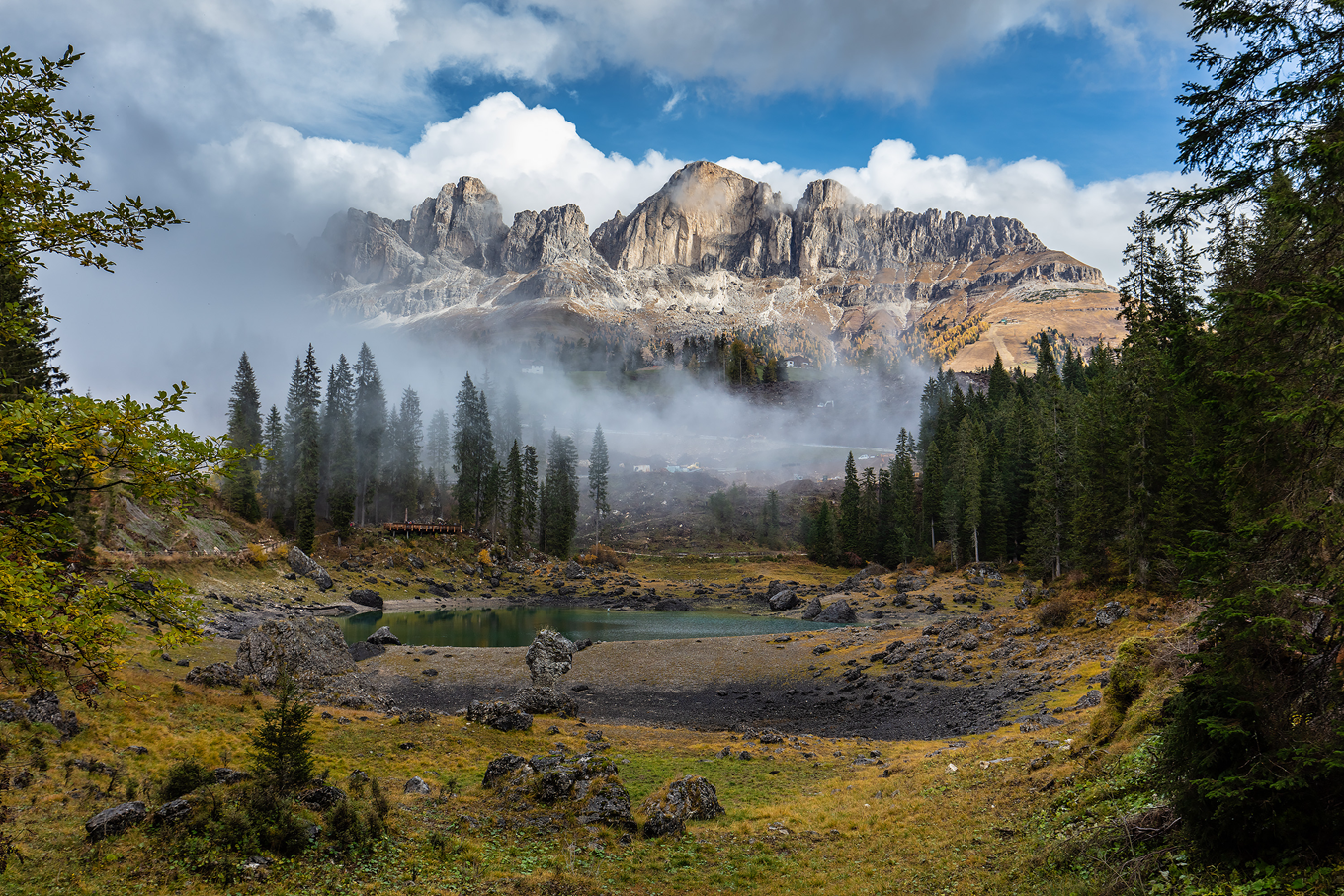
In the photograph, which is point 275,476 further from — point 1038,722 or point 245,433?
point 1038,722

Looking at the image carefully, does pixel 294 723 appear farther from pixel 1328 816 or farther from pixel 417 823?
pixel 1328 816

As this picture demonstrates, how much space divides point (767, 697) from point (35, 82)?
42.5m

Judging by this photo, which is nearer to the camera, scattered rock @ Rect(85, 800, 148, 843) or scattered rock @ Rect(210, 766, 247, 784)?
scattered rock @ Rect(85, 800, 148, 843)

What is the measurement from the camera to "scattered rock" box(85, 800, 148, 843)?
1279cm

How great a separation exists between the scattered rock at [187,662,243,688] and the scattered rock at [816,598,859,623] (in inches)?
2274

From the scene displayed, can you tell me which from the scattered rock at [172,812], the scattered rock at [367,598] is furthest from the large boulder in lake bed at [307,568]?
the scattered rock at [172,812]

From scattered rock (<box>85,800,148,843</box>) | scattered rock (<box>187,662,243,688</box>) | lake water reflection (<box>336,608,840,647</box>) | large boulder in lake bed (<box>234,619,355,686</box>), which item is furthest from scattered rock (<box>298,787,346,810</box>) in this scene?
lake water reflection (<box>336,608,840,647</box>)

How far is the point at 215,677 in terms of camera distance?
30.3 metres

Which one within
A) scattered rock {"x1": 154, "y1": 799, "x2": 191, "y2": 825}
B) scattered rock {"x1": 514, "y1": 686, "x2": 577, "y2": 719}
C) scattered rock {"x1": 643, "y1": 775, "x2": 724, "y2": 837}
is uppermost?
scattered rock {"x1": 154, "y1": 799, "x2": 191, "y2": 825}

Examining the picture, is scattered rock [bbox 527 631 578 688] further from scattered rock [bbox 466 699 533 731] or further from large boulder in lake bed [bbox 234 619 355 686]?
large boulder in lake bed [bbox 234 619 355 686]

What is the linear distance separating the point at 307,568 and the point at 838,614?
62.8 m

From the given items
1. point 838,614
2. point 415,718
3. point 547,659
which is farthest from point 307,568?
point 838,614

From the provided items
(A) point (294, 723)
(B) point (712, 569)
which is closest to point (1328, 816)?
(A) point (294, 723)

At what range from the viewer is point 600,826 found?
17.8 metres
